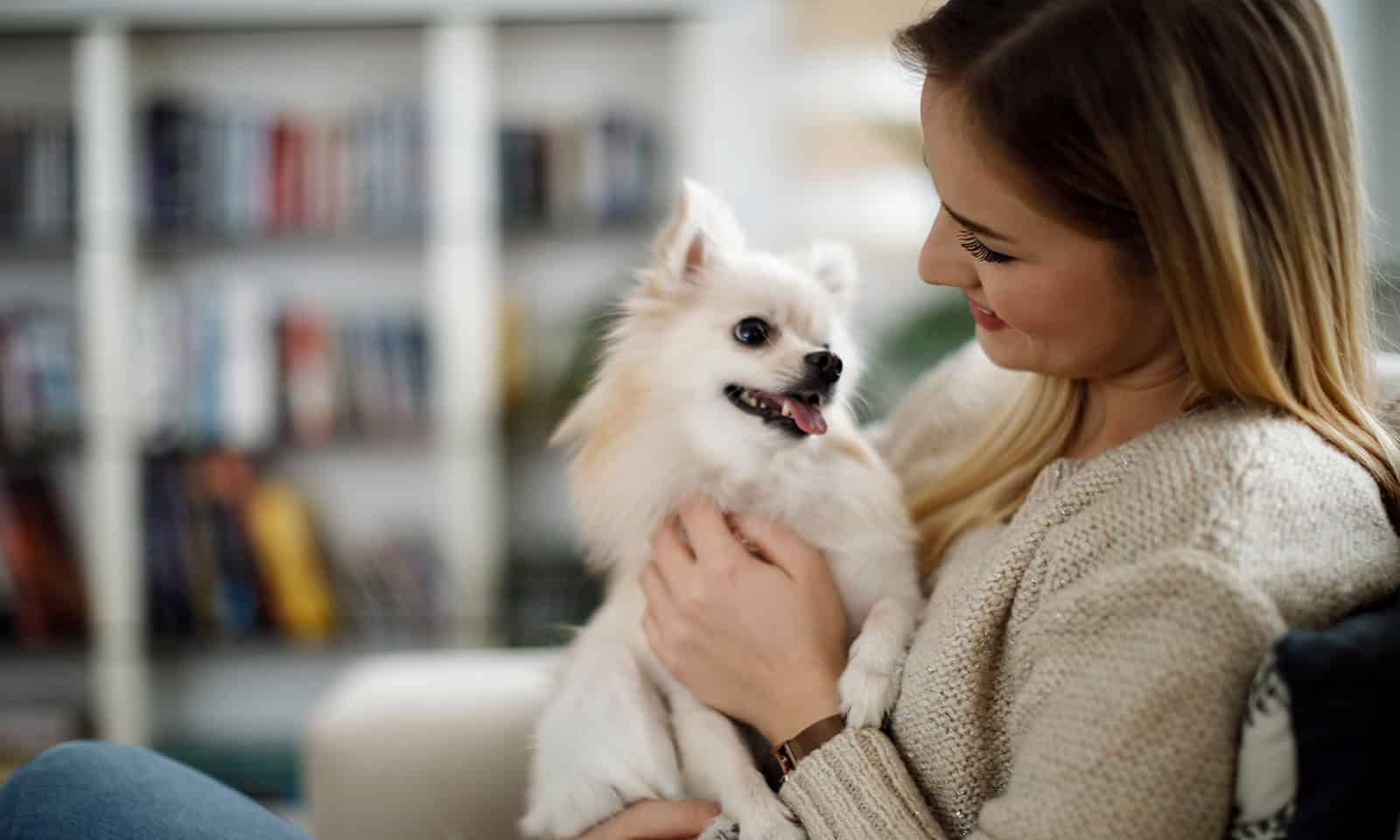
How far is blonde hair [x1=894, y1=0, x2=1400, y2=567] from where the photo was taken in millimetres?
756

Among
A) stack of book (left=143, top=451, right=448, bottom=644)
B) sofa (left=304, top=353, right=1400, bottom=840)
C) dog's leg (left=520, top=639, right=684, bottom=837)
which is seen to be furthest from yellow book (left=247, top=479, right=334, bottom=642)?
dog's leg (left=520, top=639, right=684, bottom=837)

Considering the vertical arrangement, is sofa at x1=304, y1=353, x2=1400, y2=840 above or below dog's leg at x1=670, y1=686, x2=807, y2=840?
below

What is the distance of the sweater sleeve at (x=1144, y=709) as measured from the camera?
2.14 ft

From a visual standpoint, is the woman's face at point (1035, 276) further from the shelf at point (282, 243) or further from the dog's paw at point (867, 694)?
the shelf at point (282, 243)

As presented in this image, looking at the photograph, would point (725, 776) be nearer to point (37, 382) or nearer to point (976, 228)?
point (976, 228)

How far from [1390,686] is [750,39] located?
8.74 ft

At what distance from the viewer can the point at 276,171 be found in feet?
9.39

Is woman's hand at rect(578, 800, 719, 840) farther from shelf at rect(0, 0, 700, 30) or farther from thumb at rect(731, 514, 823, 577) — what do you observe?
shelf at rect(0, 0, 700, 30)


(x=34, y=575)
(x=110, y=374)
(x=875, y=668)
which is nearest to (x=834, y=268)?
(x=875, y=668)

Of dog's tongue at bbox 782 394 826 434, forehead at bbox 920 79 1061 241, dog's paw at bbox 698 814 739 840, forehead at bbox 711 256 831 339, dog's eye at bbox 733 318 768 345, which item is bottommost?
dog's paw at bbox 698 814 739 840

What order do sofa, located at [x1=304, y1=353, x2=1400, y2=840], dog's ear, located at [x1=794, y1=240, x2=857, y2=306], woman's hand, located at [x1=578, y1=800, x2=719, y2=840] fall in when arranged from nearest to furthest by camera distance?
woman's hand, located at [x1=578, y1=800, x2=719, y2=840], dog's ear, located at [x1=794, y1=240, x2=857, y2=306], sofa, located at [x1=304, y1=353, x2=1400, y2=840]

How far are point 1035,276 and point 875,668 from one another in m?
0.38

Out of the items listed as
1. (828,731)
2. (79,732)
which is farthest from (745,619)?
(79,732)

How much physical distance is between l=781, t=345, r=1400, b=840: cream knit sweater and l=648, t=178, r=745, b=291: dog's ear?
1.52ft
